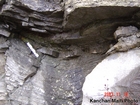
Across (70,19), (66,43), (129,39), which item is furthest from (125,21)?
(66,43)

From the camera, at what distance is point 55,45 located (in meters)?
4.33

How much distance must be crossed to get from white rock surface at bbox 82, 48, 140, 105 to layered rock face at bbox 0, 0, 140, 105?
5cm

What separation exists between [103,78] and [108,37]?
1.00 metres

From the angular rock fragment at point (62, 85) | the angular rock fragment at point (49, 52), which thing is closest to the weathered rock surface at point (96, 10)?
the angular rock fragment at point (49, 52)

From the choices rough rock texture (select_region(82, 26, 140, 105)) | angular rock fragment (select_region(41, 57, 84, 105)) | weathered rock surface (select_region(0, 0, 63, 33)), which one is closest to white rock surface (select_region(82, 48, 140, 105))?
rough rock texture (select_region(82, 26, 140, 105))

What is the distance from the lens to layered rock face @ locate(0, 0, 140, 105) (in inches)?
135

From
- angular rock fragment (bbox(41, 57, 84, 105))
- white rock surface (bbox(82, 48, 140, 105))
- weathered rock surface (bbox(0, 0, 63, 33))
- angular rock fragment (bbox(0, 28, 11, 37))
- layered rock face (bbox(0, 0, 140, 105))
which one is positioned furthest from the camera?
angular rock fragment (bbox(0, 28, 11, 37))

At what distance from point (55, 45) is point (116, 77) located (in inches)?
68.6

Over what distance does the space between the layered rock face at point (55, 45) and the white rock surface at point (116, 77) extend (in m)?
0.05

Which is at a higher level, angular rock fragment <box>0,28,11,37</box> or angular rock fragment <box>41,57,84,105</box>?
angular rock fragment <box>0,28,11,37</box>

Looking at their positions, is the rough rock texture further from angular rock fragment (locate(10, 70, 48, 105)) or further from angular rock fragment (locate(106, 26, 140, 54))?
angular rock fragment (locate(10, 70, 48, 105))

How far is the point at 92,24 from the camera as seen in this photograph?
12.1 feet

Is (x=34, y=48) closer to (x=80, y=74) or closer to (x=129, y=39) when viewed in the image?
(x=80, y=74)

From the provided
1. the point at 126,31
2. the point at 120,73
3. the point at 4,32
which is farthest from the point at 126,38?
the point at 4,32
